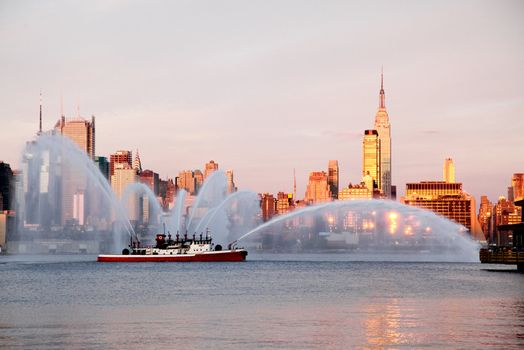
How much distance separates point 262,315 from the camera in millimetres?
62781

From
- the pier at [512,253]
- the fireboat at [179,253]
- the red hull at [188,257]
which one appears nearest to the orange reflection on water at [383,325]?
the pier at [512,253]

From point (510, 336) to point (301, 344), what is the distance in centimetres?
1179

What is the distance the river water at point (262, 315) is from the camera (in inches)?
1893

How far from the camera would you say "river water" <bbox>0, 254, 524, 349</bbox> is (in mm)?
48094

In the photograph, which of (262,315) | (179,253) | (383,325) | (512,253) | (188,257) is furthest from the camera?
(179,253)

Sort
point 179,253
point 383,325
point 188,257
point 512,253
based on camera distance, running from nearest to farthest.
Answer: point 383,325 < point 512,253 < point 188,257 < point 179,253

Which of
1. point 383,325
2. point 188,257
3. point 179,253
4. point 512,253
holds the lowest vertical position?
point 383,325

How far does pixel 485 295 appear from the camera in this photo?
82.6 m

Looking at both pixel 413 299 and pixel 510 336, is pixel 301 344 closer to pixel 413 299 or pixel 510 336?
pixel 510 336

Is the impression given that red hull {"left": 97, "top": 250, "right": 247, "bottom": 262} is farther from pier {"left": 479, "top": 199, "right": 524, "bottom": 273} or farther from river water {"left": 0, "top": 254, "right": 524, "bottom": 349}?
river water {"left": 0, "top": 254, "right": 524, "bottom": 349}

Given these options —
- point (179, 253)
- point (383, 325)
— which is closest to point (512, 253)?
point (383, 325)

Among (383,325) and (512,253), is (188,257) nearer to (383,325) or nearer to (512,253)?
(512,253)

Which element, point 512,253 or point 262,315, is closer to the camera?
point 262,315

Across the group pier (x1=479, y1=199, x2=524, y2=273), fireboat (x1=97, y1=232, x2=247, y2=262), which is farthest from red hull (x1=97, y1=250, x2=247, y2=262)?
pier (x1=479, y1=199, x2=524, y2=273)
